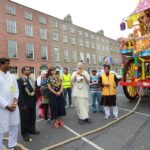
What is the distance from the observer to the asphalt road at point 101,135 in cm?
446

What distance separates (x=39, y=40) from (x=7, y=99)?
31906 millimetres

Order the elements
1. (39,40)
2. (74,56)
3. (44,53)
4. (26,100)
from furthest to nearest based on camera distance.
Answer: (74,56)
(44,53)
(39,40)
(26,100)

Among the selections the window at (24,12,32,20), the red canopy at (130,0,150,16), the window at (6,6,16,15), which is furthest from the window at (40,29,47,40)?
the red canopy at (130,0,150,16)

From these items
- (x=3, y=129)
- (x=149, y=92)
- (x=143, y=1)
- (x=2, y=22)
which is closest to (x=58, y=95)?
(x=3, y=129)

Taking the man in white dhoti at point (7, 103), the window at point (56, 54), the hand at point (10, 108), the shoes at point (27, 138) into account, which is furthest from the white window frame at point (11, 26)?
the hand at point (10, 108)

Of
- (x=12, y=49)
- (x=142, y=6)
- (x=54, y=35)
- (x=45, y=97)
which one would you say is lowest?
(x=45, y=97)

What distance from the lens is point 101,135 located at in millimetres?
5105

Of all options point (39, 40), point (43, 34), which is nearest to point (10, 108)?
point (39, 40)

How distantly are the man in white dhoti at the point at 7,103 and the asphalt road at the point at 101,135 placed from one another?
0.71 metres

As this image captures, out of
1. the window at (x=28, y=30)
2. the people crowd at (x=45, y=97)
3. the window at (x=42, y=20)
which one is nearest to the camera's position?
the people crowd at (x=45, y=97)

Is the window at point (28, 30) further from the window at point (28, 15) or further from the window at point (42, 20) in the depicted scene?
the window at point (42, 20)

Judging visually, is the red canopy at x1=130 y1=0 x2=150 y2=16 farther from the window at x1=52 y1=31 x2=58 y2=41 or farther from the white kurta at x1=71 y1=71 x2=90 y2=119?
the window at x1=52 y1=31 x2=58 y2=41

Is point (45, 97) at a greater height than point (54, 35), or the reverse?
point (54, 35)

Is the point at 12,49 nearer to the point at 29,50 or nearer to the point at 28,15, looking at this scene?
the point at 29,50
